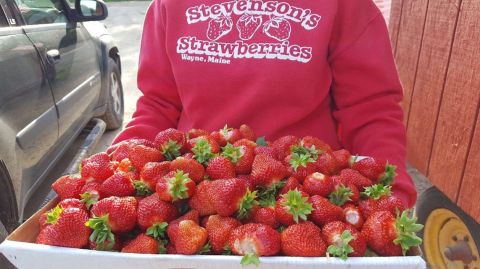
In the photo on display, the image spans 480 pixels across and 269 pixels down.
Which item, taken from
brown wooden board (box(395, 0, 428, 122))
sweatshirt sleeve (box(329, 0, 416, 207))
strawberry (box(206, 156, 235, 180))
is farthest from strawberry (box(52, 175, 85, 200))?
brown wooden board (box(395, 0, 428, 122))

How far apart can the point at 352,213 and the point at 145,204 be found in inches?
19.1

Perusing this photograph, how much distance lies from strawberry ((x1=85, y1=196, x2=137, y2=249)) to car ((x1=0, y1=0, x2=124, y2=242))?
1.49 m

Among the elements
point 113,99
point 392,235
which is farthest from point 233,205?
point 113,99

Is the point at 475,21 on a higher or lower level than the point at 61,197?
higher

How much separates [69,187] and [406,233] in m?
0.83

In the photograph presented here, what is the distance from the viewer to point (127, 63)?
26.1 ft

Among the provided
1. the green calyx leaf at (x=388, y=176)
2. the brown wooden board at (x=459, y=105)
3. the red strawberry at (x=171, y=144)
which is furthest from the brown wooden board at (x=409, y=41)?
the red strawberry at (x=171, y=144)

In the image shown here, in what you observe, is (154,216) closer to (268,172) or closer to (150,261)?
(150,261)

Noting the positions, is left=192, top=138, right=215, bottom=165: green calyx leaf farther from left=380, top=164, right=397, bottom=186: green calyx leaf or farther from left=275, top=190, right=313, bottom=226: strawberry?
left=380, top=164, right=397, bottom=186: green calyx leaf

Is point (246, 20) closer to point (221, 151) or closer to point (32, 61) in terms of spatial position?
point (221, 151)

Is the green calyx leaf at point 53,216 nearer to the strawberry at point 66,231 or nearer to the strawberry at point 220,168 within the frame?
the strawberry at point 66,231

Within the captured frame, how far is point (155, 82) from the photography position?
1725 millimetres

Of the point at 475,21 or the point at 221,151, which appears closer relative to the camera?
the point at 221,151

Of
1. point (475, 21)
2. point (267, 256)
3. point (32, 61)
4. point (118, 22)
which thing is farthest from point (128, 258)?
point (118, 22)
